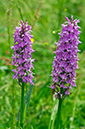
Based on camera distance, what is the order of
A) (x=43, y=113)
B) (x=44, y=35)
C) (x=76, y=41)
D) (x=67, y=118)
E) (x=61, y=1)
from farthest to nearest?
1. (x=44, y=35)
2. (x=61, y=1)
3. (x=43, y=113)
4. (x=67, y=118)
5. (x=76, y=41)

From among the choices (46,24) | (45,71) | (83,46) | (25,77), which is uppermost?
(46,24)

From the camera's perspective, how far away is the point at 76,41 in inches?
76.5

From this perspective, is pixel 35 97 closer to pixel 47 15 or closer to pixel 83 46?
pixel 83 46

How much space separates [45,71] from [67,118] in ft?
6.26

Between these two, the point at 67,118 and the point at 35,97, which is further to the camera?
Answer: the point at 35,97

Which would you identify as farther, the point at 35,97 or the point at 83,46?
the point at 83,46

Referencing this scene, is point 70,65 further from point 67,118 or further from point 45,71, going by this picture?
point 45,71

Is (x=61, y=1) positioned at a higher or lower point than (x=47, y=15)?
lower

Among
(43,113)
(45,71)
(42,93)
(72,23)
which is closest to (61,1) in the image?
(45,71)

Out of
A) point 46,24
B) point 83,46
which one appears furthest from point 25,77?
point 46,24

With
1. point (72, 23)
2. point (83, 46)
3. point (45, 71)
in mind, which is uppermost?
point (83, 46)

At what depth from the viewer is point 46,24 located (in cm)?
683

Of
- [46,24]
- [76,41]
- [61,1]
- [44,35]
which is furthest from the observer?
[46,24]

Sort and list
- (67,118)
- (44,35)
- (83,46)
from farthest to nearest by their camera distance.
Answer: (44,35) → (83,46) → (67,118)
